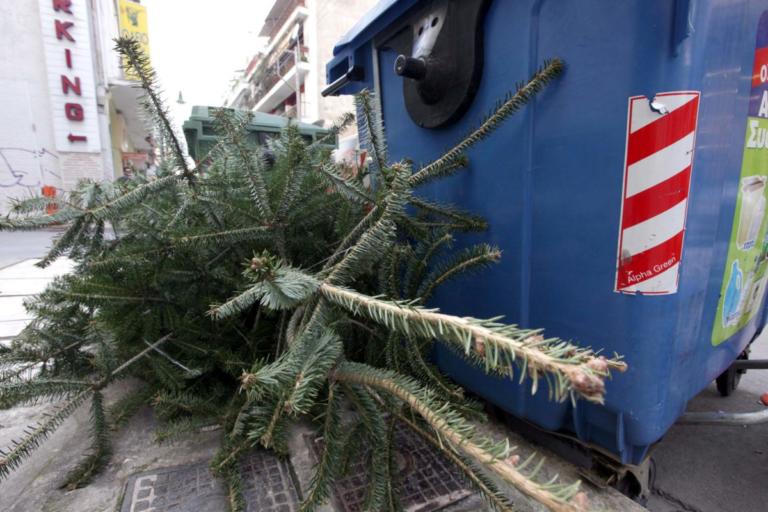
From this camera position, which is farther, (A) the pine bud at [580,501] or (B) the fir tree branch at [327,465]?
(B) the fir tree branch at [327,465]

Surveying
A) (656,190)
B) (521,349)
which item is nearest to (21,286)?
(521,349)

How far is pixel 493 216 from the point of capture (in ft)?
4.54

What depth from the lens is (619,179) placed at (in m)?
1.02

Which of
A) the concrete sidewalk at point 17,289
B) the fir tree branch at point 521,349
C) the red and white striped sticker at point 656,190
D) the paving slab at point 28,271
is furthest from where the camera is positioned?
the paving slab at point 28,271

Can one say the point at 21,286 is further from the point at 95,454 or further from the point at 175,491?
the point at 175,491

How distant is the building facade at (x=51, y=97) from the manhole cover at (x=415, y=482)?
1185 cm

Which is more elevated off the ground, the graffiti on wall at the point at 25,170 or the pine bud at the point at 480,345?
the graffiti on wall at the point at 25,170

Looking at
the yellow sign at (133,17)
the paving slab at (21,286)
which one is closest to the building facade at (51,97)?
the yellow sign at (133,17)

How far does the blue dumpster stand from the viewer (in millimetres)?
968

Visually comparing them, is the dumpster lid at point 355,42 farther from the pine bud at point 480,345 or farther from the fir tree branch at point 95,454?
the fir tree branch at point 95,454

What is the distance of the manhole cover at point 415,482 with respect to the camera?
1.19 metres

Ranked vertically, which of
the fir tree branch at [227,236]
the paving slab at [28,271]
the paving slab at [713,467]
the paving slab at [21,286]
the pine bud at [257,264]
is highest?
the fir tree branch at [227,236]

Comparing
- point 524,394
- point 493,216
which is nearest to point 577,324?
point 524,394

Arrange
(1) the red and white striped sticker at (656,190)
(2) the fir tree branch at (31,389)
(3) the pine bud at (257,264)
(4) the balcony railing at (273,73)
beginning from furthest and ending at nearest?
(4) the balcony railing at (273,73), (2) the fir tree branch at (31,389), (1) the red and white striped sticker at (656,190), (3) the pine bud at (257,264)
